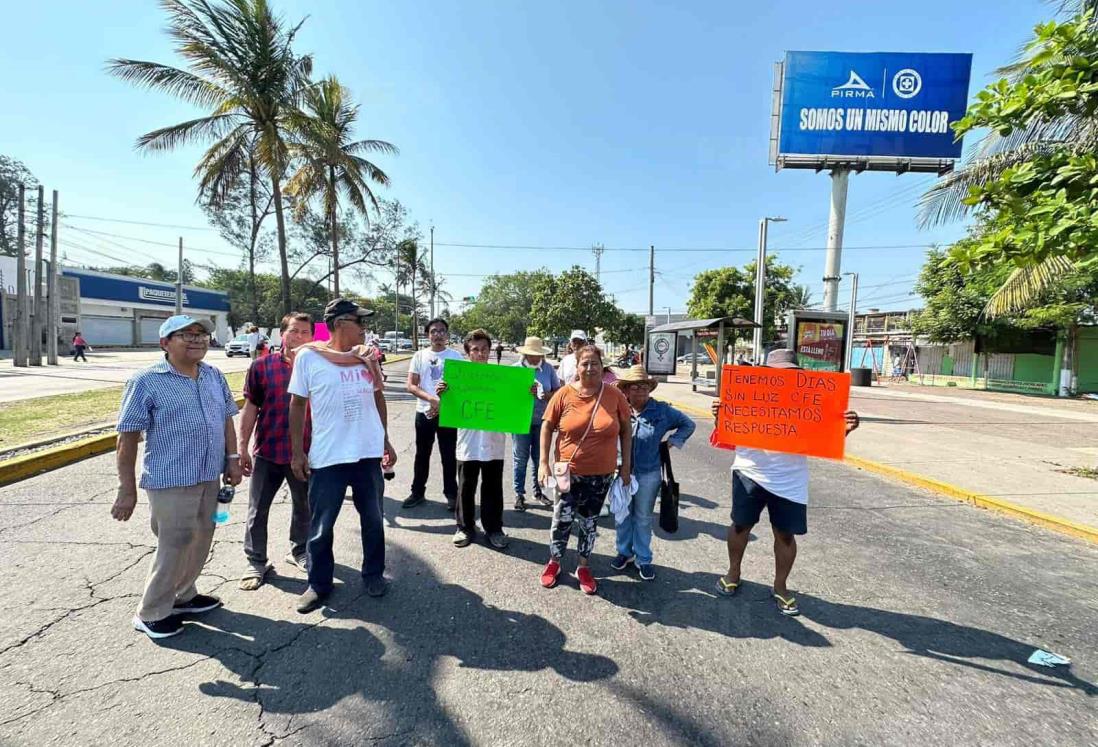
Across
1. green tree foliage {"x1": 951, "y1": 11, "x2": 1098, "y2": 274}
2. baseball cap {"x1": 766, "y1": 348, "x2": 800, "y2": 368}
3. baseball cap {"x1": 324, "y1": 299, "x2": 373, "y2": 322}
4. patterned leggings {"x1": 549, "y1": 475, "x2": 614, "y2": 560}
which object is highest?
green tree foliage {"x1": 951, "y1": 11, "x2": 1098, "y2": 274}

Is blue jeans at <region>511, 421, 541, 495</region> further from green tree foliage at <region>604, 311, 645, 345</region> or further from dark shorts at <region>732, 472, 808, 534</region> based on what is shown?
green tree foliage at <region>604, 311, 645, 345</region>

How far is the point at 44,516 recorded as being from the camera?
14.2ft

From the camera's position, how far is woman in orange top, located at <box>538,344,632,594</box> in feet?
10.3

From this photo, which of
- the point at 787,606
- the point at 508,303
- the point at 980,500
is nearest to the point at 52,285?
the point at 787,606

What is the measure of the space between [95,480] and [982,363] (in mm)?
33110

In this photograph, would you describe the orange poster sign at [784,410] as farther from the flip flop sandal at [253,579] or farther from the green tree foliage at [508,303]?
the green tree foliage at [508,303]

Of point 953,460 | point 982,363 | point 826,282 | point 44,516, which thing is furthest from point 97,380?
point 982,363

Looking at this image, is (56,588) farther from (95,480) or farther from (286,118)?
(286,118)

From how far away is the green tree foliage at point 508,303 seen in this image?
198 ft

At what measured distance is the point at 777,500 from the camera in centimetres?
305

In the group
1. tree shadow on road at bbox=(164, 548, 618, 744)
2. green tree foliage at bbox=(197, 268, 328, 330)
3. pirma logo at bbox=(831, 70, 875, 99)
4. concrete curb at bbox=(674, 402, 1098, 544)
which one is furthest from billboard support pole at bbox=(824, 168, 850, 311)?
green tree foliage at bbox=(197, 268, 328, 330)

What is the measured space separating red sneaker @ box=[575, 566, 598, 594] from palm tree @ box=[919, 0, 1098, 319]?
372 inches

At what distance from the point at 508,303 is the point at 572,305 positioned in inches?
1220

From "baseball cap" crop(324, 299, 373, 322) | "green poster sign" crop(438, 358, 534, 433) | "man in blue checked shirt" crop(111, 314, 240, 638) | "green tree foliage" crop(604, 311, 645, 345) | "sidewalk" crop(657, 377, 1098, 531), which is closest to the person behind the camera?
"man in blue checked shirt" crop(111, 314, 240, 638)
